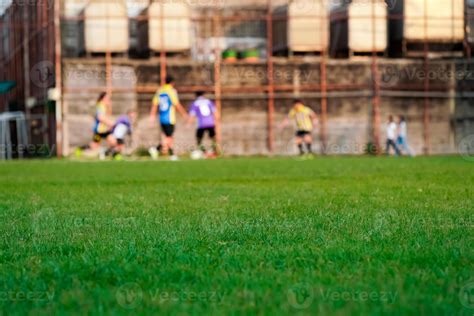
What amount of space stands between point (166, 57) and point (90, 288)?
31626 mm

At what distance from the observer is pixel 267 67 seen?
35.0 meters

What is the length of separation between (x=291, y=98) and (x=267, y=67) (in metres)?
1.53

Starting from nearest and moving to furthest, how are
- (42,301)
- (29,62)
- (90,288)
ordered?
(42,301) < (90,288) < (29,62)

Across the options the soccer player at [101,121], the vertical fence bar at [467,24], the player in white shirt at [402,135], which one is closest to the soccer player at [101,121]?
the soccer player at [101,121]

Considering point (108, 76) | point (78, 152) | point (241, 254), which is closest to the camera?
point (241, 254)

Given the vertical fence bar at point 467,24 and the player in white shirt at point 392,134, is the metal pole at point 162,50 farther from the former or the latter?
the vertical fence bar at point 467,24

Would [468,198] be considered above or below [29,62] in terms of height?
below

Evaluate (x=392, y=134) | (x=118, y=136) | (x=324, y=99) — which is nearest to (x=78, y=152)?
(x=118, y=136)

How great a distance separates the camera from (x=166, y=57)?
117ft

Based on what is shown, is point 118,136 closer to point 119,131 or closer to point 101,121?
point 119,131

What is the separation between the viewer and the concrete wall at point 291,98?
112 feet

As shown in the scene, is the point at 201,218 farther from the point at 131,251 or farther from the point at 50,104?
the point at 50,104

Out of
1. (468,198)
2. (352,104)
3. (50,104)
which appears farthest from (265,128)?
(468,198)

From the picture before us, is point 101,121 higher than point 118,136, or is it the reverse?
point 101,121
